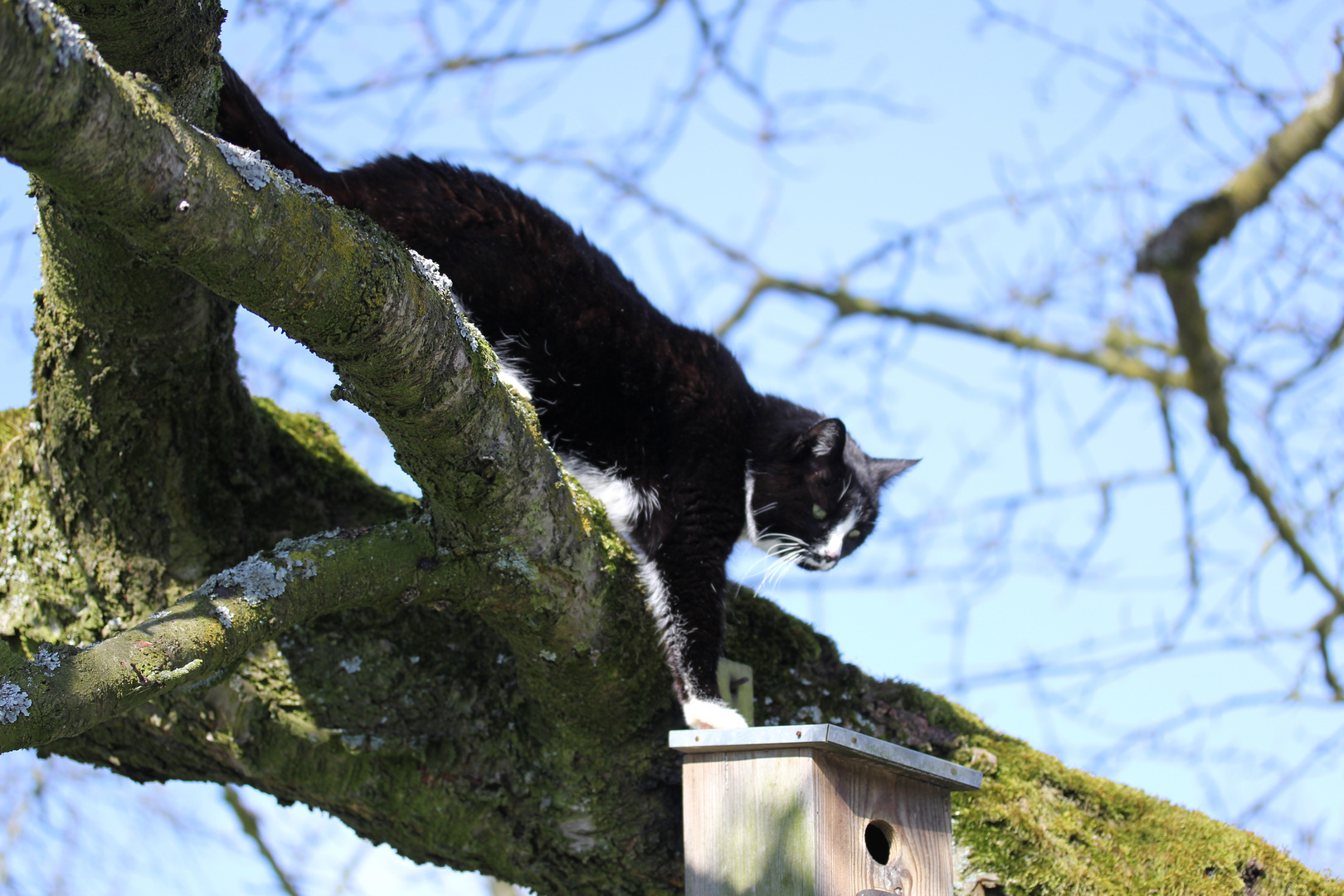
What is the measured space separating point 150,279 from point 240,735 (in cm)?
122

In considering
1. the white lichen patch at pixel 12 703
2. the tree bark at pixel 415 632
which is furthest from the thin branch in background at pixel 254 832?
the white lichen patch at pixel 12 703

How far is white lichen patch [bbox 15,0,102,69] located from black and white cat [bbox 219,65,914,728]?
1405 millimetres

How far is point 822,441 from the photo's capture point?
3.38m

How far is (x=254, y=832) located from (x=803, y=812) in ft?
15.5

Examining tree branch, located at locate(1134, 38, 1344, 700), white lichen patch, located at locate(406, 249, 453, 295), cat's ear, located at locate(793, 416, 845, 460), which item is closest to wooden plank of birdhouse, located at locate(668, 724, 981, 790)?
white lichen patch, located at locate(406, 249, 453, 295)

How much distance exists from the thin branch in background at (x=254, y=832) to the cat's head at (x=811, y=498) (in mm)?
3988

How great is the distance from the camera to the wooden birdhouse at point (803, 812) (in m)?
2.18

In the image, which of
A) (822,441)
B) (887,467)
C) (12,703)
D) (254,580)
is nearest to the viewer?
(12,703)

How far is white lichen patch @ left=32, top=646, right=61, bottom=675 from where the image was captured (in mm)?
1486

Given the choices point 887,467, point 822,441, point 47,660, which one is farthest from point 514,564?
point 887,467

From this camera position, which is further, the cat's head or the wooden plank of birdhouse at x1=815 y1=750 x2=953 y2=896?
the cat's head

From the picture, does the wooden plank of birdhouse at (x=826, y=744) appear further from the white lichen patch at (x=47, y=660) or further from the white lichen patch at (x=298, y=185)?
the white lichen patch at (x=298, y=185)

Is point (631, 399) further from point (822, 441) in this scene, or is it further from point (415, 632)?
point (415, 632)

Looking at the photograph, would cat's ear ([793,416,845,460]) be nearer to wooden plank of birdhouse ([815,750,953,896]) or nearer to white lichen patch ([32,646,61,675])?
wooden plank of birdhouse ([815,750,953,896])
